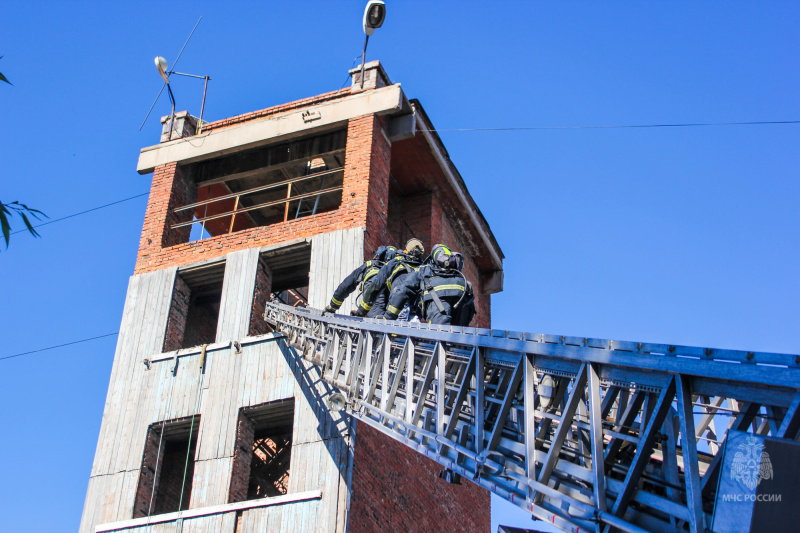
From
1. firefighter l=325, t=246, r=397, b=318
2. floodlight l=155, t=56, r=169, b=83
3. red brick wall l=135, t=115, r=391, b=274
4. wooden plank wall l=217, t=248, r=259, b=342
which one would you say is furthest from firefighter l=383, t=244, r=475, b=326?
floodlight l=155, t=56, r=169, b=83

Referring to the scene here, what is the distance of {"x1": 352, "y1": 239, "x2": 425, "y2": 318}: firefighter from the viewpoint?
9945 millimetres

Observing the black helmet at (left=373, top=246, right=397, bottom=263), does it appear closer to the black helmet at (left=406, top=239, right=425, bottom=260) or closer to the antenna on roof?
the black helmet at (left=406, top=239, right=425, bottom=260)

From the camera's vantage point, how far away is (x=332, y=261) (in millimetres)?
12359

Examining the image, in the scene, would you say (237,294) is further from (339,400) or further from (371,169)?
(339,400)

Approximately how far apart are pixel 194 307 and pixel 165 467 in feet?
9.82

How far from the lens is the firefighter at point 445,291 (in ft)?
28.2

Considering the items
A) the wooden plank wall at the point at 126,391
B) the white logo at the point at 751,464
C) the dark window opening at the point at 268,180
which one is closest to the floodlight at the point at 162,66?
the dark window opening at the point at 268,180

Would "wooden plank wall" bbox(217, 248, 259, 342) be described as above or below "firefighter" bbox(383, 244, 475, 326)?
above

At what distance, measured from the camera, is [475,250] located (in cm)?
1758

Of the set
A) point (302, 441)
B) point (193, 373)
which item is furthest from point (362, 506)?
point (193, 373)

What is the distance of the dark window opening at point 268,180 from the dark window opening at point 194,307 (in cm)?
110

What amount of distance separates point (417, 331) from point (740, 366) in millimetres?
3728

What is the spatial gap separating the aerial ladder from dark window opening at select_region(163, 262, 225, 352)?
6165mm

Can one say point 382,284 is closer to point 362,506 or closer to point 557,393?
point 362,506
